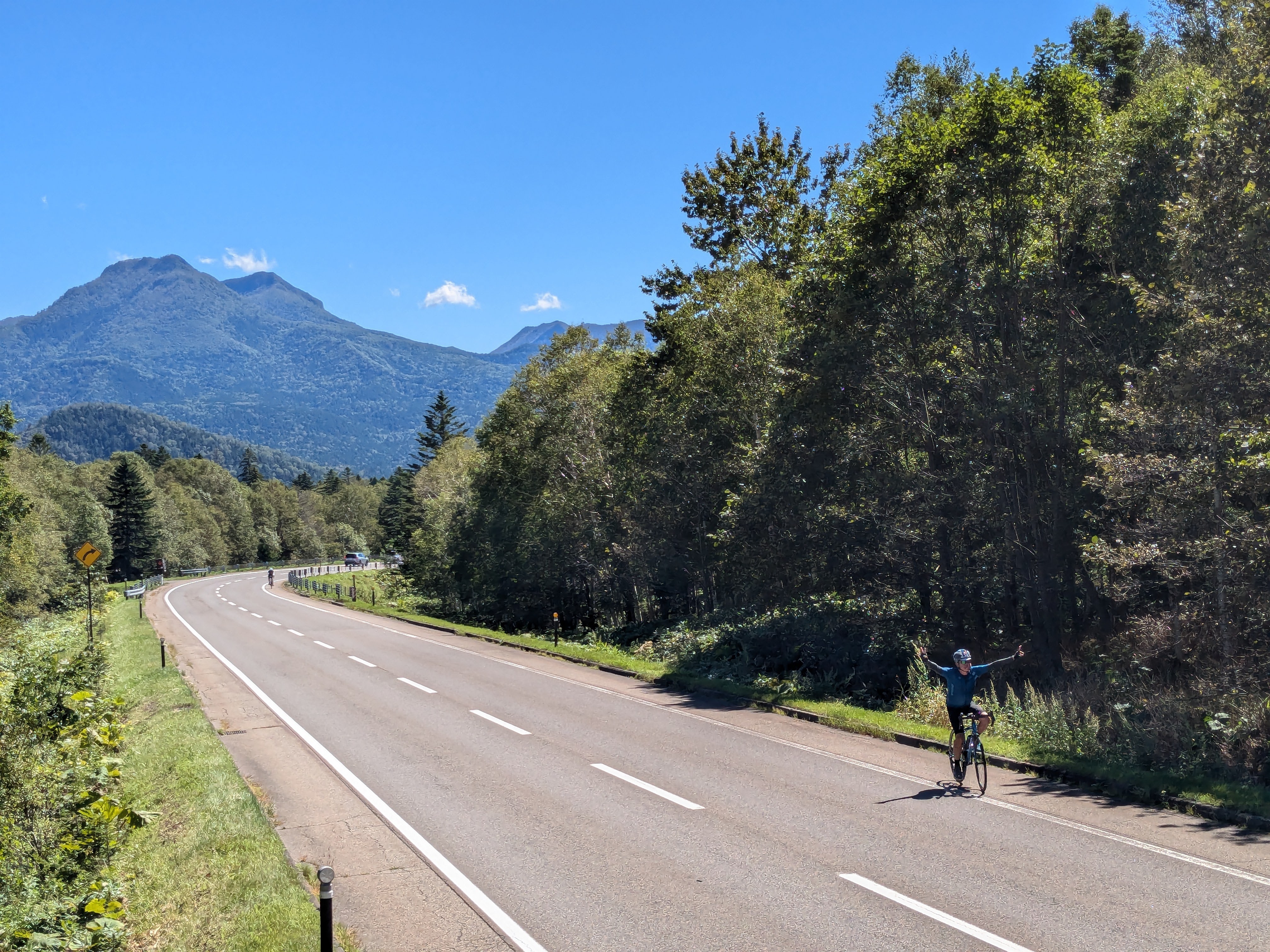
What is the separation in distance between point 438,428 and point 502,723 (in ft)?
283

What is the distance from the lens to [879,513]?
20.7 m

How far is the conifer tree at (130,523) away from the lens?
313 ft

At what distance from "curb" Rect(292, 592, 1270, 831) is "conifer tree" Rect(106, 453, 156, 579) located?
9424cm

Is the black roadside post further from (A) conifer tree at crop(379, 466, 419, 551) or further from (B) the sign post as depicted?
(A) conifer tree at crop(379, 466, 419, 551)

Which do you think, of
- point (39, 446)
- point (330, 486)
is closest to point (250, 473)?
point (330, 486)

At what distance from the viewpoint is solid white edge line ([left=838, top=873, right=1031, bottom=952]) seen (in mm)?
6125

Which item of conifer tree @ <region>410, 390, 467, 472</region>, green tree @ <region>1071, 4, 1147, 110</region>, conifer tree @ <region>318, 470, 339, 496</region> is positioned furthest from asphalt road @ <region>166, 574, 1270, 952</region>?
conifer tree @ <region>318, 470, 339, 496</region>

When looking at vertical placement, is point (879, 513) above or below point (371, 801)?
above

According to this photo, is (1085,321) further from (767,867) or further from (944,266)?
(767,867)

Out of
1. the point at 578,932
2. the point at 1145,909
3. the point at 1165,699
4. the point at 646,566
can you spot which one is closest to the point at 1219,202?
the point at 1165,699

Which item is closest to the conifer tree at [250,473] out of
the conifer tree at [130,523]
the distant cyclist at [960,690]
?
the conifer tree at [130,523]

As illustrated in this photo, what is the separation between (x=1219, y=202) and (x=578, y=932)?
1443 cm

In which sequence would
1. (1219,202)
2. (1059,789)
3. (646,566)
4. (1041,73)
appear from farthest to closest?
(646,566) < (1041,73) < (1219,202) < (1059,789)

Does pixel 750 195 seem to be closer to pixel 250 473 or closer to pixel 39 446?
pixel 39 446
